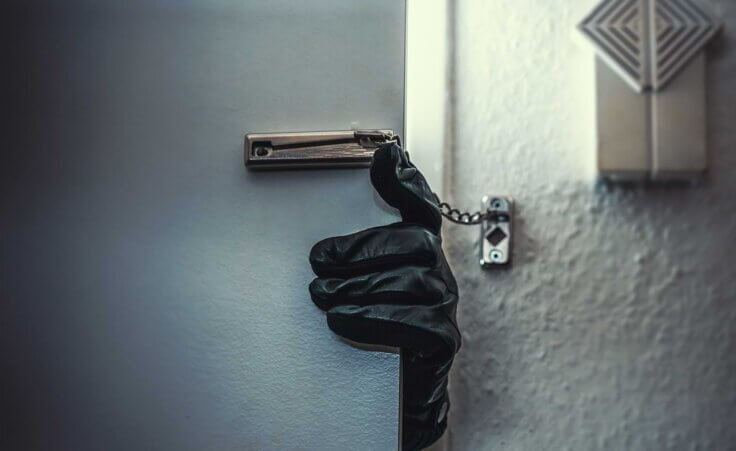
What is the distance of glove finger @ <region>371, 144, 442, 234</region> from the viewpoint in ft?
3.27

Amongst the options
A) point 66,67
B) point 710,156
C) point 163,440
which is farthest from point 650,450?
point 66,67

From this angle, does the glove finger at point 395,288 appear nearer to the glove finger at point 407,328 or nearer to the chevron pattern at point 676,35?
the glove finger at point 407,328

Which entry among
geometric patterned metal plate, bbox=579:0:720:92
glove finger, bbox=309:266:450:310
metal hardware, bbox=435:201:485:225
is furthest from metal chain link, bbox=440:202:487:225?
geometric patterned metal plate, bbox=579:0:720:92

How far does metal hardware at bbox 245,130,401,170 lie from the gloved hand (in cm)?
7

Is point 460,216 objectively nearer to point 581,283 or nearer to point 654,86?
point 581,283

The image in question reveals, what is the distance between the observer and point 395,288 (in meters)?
0.98

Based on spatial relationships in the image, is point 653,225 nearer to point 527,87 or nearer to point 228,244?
point 527,87

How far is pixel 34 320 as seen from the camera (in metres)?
1.13

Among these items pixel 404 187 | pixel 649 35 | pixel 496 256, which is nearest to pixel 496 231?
pixel 496 256

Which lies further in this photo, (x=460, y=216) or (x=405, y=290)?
(x=460, y=216)

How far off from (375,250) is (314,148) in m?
0.16

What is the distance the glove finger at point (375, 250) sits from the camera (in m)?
0.99

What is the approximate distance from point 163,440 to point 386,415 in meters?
0.26

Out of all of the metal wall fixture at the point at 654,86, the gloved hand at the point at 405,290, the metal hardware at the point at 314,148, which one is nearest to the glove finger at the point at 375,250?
the gloved hand at the point at 405,290
